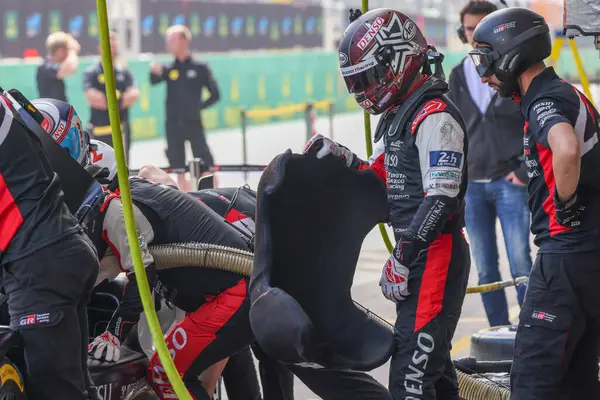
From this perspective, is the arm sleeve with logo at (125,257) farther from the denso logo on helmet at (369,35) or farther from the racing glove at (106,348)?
the denso logo on helmet at (369,35)

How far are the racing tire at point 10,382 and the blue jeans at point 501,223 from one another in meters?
3.68

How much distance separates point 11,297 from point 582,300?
2.22 m

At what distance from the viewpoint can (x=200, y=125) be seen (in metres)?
14.0

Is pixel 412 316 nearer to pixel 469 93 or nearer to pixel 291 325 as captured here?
pixel 291 325

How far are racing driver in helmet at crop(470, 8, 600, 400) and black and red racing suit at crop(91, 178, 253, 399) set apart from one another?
4.25 feet

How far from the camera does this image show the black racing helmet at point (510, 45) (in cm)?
448

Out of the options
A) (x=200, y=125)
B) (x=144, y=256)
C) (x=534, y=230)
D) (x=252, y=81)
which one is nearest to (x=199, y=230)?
(x=144, y=256)

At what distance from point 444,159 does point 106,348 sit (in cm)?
174

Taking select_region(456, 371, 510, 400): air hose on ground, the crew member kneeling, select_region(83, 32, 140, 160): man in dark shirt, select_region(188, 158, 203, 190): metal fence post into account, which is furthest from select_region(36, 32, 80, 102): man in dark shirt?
select_region(456, 371, 510, 400): air hose on ground

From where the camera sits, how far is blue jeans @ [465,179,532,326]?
7.15m

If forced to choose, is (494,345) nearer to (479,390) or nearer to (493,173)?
(479,390)

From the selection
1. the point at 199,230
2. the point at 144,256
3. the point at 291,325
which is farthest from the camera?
the point at 199,230

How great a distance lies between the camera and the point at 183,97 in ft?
45.2

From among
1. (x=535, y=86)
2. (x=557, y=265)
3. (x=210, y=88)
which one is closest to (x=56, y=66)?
(x=210, y=88)
